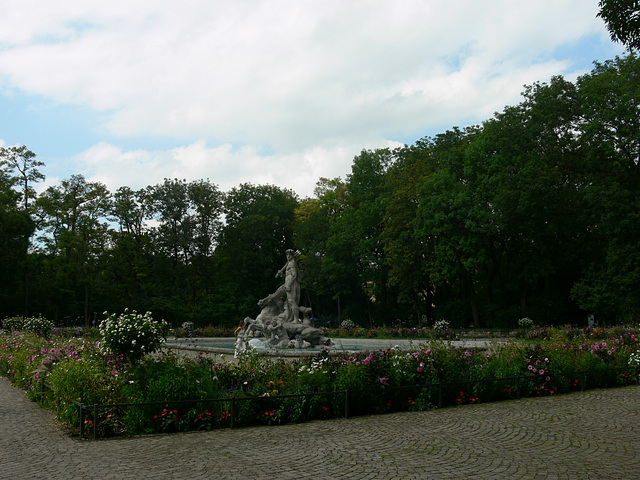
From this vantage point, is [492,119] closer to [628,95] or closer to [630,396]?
[628,95]

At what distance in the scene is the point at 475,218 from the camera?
34.5 meters

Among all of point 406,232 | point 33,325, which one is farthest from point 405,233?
point 33,325

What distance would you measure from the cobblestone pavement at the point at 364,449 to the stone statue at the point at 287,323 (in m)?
11.2

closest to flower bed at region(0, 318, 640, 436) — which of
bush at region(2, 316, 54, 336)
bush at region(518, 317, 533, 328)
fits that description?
bush at region(2, 316, 54, 336)

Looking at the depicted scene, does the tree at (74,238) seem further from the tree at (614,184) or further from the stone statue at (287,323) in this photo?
the tree at (614,184)

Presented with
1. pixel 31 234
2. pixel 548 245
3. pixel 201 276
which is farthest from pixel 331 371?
pixel 201 276

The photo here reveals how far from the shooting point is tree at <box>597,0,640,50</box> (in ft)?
26.3

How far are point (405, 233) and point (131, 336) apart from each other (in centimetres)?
2979

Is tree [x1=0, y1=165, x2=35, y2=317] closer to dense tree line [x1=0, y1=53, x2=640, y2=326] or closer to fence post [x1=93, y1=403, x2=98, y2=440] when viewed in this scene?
dense tree line [x1=0, y1=53, x2=640, y2=326]

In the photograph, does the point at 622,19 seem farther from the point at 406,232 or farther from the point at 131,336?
the point at 406,232

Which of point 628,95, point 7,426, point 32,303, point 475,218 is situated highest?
point 628,95

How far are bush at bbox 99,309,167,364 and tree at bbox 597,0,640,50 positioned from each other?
8.99 metres

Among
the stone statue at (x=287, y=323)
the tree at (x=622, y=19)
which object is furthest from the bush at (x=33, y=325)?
the tree at (x=622, y=19)

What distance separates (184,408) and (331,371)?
305 cm
